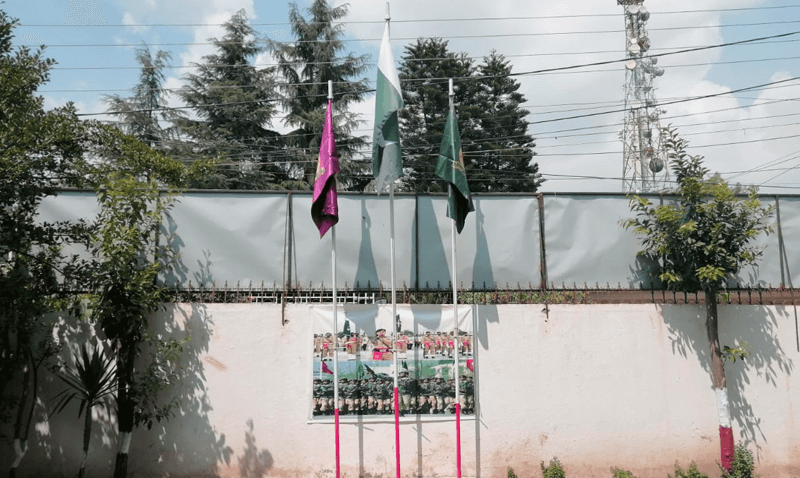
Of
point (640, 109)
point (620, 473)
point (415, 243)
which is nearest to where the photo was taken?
point (620, 473)

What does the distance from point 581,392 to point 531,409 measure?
26.1 inches

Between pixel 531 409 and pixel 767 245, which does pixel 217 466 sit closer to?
pixel 531 409

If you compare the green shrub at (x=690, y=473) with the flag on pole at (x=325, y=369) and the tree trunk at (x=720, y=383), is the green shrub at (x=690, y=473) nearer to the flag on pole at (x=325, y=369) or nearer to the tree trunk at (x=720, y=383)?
the tree trunk at (x=720, y=383)

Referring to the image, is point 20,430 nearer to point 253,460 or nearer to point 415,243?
point 253,460

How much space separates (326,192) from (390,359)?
214 cm

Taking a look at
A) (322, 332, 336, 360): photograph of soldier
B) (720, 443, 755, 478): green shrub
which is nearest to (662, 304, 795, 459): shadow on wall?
(720, 443, 755, 478): green shrub

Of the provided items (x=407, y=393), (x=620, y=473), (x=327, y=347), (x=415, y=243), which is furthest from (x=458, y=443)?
(x=415, y=243)

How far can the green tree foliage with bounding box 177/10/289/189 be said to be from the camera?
23.8 m

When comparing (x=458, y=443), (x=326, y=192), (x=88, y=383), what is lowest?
(x=458, y=443)

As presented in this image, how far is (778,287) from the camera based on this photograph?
8148mm

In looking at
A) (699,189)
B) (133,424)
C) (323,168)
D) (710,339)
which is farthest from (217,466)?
(699,189)

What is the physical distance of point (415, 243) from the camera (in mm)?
8000

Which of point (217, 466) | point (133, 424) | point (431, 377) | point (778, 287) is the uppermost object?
point (778, 287)

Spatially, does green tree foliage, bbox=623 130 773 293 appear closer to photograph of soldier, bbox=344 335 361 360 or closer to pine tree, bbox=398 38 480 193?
photograph of soldier, bbox=344 335 361 360
